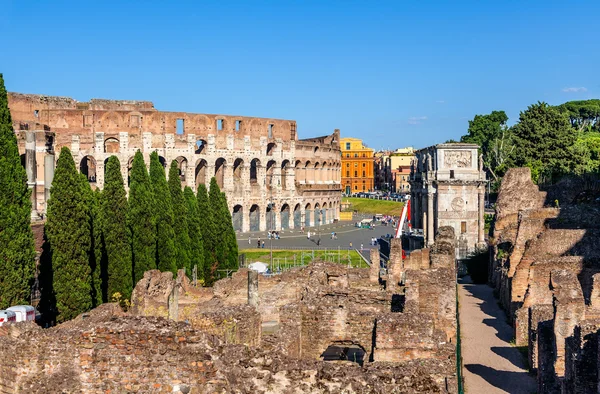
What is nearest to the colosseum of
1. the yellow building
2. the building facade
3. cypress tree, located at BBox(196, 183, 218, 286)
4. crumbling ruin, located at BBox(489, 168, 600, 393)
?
cypress tree, located at BBox(196, 183, 218, 286)

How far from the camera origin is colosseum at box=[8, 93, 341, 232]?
58.5 m

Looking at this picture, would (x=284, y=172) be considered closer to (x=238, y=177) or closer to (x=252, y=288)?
(x=238, y=177)

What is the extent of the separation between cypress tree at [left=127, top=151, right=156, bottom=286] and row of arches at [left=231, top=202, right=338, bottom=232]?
35.2 metres

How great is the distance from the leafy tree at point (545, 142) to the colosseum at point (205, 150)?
23.0m

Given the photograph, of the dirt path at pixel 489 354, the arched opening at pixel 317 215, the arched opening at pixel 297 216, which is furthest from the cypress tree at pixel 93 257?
the arched opening at pixel 317 215

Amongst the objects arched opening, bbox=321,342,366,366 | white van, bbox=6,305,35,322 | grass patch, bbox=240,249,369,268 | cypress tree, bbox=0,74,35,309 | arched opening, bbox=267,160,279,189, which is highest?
arched opening, bbox=267,160,279,189

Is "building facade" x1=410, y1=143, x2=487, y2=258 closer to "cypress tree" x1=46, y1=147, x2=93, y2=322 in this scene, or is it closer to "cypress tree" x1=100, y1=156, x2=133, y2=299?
"cypress tree" x1=100, y1=156, x2=133, y2=299

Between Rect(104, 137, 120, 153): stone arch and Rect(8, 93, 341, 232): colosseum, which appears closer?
Rect(8, 93, 341, 232): colosseum

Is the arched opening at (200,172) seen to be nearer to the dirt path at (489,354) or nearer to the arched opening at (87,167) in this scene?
the arched opening at (87,167)

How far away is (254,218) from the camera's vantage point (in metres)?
70.4

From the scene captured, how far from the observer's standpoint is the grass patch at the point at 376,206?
285 feet

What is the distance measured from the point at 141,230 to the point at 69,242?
20.3 ft

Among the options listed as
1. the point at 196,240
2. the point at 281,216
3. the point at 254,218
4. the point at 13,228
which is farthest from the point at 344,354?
the point at 281,216

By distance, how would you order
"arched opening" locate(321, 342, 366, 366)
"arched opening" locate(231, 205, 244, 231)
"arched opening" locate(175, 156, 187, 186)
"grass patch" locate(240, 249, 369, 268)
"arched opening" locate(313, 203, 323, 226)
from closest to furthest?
"arched opening" locate(321, 342, 366, 366) → "grass patch" locate(240, 249, 369, 268) → "arched opening" locate(175, 156, 187, 186) → "arched opening" locate(231, 205, 244, 231) → "arched opening" locate(313, 203, 323, 226)
